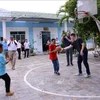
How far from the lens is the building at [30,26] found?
1861cm

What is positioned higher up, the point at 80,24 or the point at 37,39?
the point at 80,24

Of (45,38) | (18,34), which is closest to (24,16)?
(18,34)

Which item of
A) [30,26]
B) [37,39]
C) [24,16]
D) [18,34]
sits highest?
[24,16]

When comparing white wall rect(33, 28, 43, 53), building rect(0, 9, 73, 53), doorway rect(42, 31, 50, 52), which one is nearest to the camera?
building rect(0, 9, 73, 53)

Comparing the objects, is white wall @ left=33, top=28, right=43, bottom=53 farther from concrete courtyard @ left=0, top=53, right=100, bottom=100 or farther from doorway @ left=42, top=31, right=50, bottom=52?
concrete courtyard @ left=0, top=53, right=100, bottom=100

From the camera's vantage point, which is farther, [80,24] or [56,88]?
[80,24]

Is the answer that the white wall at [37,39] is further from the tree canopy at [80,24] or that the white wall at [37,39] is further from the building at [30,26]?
the tree canopy at [80,24]

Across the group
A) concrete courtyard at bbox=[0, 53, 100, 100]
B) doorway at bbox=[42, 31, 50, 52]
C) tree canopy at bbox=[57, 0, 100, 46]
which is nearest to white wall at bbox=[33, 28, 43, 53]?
doorway at bbox=[42, 31, 50, 52]

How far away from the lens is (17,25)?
20406 millimetres

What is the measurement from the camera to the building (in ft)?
61.1

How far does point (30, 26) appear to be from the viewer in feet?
69.9

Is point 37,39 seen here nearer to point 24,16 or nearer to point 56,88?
point 24,16

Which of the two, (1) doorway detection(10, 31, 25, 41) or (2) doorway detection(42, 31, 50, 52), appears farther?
(2) doorway detection(42, 31, 50, 52)

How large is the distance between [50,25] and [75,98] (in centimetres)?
1777
